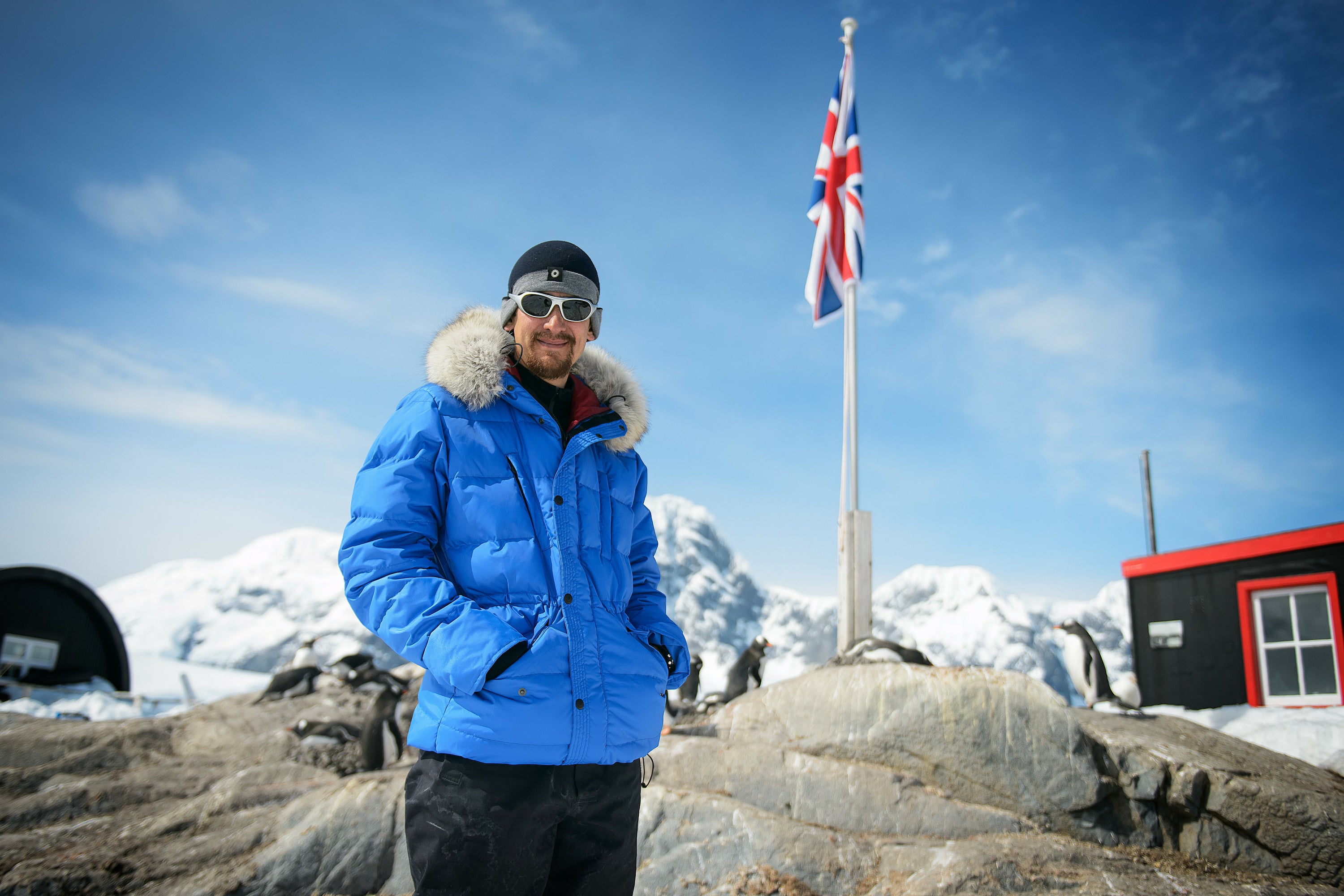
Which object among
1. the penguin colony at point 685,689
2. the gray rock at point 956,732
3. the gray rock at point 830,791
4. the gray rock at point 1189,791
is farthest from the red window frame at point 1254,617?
the gray rock at point 830,791

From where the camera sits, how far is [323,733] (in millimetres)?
10305

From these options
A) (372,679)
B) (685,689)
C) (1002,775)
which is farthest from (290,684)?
(1002,775)

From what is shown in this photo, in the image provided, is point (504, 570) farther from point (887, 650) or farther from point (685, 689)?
point (685, 689)

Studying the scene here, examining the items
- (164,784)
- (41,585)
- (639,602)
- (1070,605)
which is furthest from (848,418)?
(1070,605)

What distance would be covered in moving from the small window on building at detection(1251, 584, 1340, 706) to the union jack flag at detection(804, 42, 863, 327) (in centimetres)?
777

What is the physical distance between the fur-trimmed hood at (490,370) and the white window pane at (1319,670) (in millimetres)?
11805

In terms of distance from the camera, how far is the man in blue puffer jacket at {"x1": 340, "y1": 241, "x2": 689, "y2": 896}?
1738 mm

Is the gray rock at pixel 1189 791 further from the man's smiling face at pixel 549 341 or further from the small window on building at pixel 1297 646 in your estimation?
the man's smiling face at pixel 549 341

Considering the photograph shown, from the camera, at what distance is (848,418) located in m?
8.49

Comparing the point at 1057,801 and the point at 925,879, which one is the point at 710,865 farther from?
the point at 1057,801

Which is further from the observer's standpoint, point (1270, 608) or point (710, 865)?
point (1270, 608)

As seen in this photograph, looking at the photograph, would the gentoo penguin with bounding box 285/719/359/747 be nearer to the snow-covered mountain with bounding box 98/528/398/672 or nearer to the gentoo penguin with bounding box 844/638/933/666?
the gentoo penguin with bounding box 844/638/933/666

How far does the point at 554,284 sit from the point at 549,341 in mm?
178

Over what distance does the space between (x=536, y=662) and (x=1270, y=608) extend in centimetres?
1270
